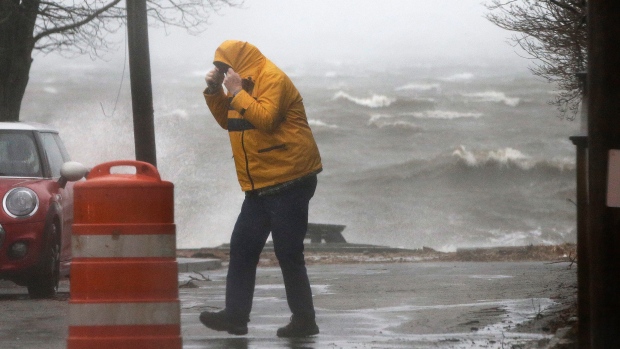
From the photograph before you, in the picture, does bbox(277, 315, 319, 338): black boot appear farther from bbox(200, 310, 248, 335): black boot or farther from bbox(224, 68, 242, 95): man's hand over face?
bbox(224, 68, 242, 95): man's hand over face

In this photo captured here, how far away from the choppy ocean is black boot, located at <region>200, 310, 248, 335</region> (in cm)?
3331

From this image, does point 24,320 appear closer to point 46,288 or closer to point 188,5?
point 46,288

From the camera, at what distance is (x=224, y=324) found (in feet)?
26.4

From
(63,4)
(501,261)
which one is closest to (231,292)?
(501,261)

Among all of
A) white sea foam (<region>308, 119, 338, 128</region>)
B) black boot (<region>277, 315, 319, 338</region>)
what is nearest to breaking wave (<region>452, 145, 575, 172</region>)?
white sea foam (<region>308, 119, 338, 128</region>)

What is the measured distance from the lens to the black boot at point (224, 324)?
8.03 m

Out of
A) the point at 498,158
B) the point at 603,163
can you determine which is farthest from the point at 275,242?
the point at 498,158

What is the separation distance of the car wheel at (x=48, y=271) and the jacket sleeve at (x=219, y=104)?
3385 millimetres

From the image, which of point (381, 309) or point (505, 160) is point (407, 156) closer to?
point (505, 160)

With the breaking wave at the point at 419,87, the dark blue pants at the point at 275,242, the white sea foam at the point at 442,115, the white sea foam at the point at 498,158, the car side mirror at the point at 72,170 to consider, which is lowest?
the dark blue pants at the point at 275,242

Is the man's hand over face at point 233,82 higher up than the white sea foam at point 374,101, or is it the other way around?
the white sea foam at point 374,101

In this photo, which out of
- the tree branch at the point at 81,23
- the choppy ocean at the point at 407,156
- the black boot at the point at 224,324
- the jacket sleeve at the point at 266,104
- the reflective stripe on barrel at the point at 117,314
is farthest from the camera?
the choppy ocean at the point at 407,156

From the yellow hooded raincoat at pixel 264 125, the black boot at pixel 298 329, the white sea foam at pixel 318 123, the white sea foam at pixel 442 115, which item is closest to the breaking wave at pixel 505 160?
the white sea foam at pixel 442 115

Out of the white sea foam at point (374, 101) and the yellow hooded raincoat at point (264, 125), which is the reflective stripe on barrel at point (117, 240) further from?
the white sea foam at point (374, 101)
